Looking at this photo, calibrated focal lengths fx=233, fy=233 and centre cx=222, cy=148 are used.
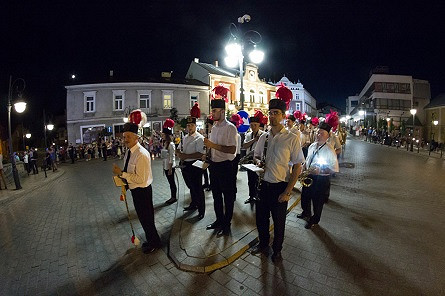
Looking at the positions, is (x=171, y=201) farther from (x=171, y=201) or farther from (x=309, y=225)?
(x=309, y=225)

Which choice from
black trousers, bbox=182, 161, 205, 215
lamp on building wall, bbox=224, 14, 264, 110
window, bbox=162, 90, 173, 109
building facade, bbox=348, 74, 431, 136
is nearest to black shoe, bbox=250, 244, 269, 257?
black trousers, bbox=182, 161, 205, 215

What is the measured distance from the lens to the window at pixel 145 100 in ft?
102

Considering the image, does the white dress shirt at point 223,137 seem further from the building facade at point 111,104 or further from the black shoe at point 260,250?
the building facade at point 111,104

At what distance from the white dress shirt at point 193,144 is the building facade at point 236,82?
30317mm

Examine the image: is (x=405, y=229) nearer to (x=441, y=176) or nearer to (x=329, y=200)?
(x=329, y=200)

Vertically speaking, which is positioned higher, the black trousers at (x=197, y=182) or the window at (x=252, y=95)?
the window at (x=252, y=95)

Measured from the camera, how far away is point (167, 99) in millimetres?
32469

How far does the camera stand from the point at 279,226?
3701mm

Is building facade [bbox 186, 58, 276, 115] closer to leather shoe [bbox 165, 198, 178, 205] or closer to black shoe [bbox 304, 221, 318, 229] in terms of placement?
leather shoe [bbox 165, 198, 178, 205]

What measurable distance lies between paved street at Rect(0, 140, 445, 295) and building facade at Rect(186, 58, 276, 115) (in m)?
30.8

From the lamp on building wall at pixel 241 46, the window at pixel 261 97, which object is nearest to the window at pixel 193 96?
the window at pixel 261 97

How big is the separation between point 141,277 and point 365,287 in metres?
3.17

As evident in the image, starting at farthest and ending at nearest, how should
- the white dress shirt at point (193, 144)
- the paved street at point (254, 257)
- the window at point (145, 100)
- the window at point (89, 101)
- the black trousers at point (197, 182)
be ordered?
the window at point (145, 100)
the window at point (89, 101)
the white dress shirt at point (193, 144)
the black trousers at point (197, 182)
the paved street at point (254, 257)

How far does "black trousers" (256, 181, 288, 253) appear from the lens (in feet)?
11.9
